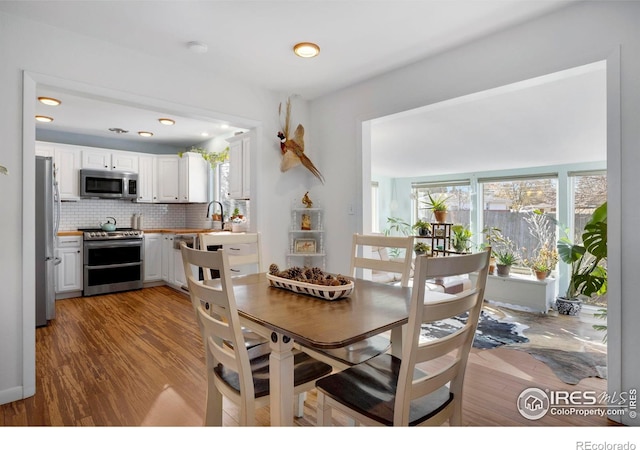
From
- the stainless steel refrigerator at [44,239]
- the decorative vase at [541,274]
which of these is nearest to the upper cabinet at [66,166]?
the stainless steel refrigerator at [44,239]

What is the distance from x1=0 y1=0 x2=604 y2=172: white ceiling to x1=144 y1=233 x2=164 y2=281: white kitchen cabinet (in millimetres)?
1933

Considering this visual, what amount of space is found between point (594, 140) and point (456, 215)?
3056 mm

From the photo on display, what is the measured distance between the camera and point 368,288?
1801mm

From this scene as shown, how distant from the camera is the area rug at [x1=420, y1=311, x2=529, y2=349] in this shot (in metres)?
3.27

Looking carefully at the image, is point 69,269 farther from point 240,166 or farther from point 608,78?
point 608,78

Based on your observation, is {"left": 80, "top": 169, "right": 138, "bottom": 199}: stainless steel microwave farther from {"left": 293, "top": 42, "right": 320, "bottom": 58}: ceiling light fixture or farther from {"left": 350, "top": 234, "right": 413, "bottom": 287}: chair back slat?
{"left": 350, "top": 234, "right": 413, "bottom": 287}: chair back slat

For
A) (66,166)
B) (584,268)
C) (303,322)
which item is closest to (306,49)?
(303,322)

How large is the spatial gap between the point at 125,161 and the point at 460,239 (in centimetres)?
562

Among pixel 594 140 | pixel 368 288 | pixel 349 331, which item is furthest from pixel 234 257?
pixel 594 140

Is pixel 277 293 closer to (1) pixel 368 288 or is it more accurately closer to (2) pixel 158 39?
(1) pixel 368 288

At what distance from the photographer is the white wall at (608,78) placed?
1863 millimetres

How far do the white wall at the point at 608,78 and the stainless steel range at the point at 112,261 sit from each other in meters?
4.05

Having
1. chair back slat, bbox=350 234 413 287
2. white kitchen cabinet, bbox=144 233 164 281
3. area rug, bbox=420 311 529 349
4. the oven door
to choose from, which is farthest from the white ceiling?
area rug, bbox=420 311 529 349

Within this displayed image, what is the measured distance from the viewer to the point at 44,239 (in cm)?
353
